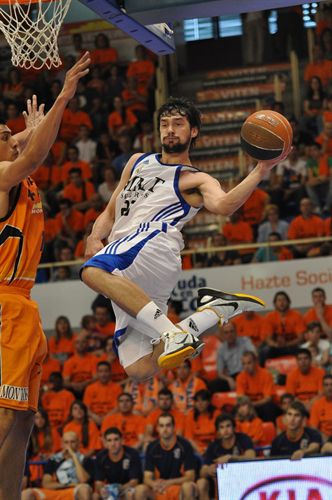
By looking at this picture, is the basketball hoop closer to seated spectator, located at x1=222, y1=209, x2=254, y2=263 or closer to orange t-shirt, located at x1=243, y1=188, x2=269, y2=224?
seated spectator, located at x1=222, y1=209, x2=254, y2=263

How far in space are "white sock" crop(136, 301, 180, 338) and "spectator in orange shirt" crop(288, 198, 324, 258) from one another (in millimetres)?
8705

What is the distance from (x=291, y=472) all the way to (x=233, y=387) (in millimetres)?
3623

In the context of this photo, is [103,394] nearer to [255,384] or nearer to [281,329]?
[255,384]

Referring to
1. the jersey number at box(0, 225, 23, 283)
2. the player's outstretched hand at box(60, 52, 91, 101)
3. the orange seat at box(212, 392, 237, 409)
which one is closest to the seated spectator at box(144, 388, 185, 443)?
the orange seat at box(212, 392, 237, 409)

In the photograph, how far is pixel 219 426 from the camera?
12922 mm

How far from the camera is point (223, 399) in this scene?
14461 mm

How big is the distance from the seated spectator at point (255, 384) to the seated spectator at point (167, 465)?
54.5 inches

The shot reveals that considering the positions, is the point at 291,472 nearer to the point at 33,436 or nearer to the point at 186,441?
the point at 186,441

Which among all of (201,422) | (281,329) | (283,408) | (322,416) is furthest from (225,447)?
(281,329)

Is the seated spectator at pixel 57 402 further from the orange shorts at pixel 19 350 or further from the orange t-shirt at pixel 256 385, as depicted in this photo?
the orange shorts at pixel 19 350

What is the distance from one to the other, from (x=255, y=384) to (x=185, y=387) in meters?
0.94

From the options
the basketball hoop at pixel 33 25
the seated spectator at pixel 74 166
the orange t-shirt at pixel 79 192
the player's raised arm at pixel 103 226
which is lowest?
the player's raised arm at pixel 103 226

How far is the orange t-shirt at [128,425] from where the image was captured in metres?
14.1

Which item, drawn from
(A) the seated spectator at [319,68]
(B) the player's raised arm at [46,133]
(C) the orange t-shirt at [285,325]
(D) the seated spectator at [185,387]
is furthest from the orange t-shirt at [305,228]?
(B) the player's raised arm at [46,133]
